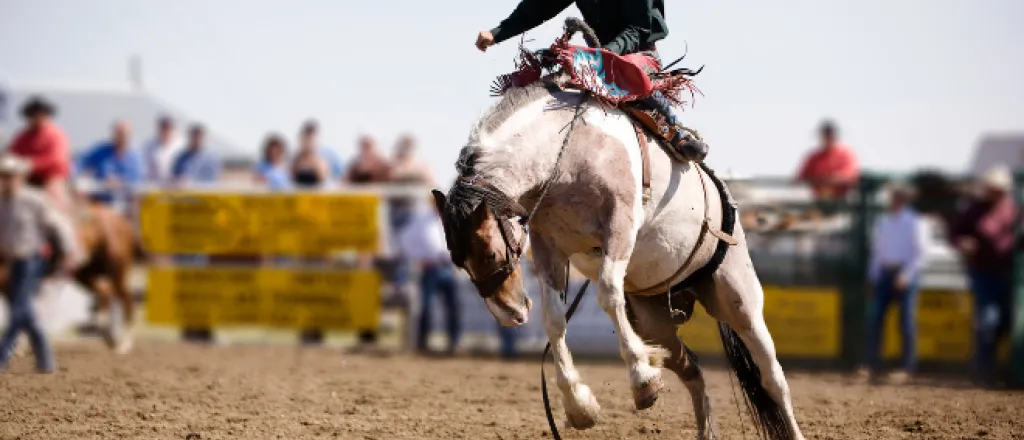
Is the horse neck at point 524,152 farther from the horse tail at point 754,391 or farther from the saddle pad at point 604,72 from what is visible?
the horse tail at point 754,391

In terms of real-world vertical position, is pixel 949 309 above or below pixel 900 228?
below

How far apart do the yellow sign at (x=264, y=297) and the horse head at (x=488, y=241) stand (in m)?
7.45

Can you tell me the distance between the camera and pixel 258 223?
43.1ft

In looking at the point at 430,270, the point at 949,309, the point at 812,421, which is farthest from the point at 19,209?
the point at 949,309

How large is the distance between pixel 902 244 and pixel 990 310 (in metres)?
0.97

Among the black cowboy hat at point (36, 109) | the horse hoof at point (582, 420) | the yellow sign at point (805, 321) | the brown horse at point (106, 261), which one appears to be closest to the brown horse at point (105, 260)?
the brown horse at point (106, 261)

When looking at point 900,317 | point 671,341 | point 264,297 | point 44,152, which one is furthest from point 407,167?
point 671,341

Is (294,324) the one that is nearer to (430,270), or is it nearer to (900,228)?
(430,270)

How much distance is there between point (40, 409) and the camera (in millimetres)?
6957

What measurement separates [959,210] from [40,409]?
28.0 feet

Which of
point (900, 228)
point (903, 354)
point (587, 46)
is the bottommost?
point (903, 354)

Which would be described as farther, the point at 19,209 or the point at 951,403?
the point at 19,209

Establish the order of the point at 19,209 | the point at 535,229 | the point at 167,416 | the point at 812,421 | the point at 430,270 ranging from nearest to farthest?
the point at 535,229, the point at 167,416, the point at 812,421, the point at 19,209, the point at 430,270

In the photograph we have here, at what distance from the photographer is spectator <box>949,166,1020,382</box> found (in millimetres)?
10945
